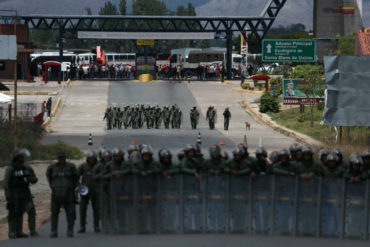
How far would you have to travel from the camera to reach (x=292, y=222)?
14234 mm

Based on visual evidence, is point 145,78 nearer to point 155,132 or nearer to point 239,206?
point 155,132

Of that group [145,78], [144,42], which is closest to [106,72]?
[144,42]

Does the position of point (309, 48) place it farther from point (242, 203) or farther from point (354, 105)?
point (242, 203)

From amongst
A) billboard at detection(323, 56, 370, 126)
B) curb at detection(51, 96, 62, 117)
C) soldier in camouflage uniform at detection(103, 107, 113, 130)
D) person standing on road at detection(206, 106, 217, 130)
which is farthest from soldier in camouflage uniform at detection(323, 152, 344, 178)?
curb at detection(51, 96, 62, 117)

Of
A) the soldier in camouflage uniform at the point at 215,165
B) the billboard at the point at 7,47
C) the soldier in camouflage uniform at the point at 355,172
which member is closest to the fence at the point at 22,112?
the billboard at the point at 7,47

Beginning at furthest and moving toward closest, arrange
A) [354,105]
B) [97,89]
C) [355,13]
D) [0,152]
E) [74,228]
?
1. [355,13]
2. [97,89]
3. [354,105]
4. [0,152]
5. [74,228]

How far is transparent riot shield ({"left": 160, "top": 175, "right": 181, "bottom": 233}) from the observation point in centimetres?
1431

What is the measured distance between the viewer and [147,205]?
564 inches

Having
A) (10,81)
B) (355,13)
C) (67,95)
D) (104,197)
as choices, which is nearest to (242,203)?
(104,197)

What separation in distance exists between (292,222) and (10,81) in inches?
2432

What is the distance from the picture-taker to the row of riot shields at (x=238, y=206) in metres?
14.2

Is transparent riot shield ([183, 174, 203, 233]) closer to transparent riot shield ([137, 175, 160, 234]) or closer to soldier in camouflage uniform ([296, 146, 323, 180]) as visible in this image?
transparent riot shield ([137, 175, 160, 234])

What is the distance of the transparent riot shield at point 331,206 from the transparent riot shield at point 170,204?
256 centimetres

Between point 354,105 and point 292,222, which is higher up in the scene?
point 354,105
